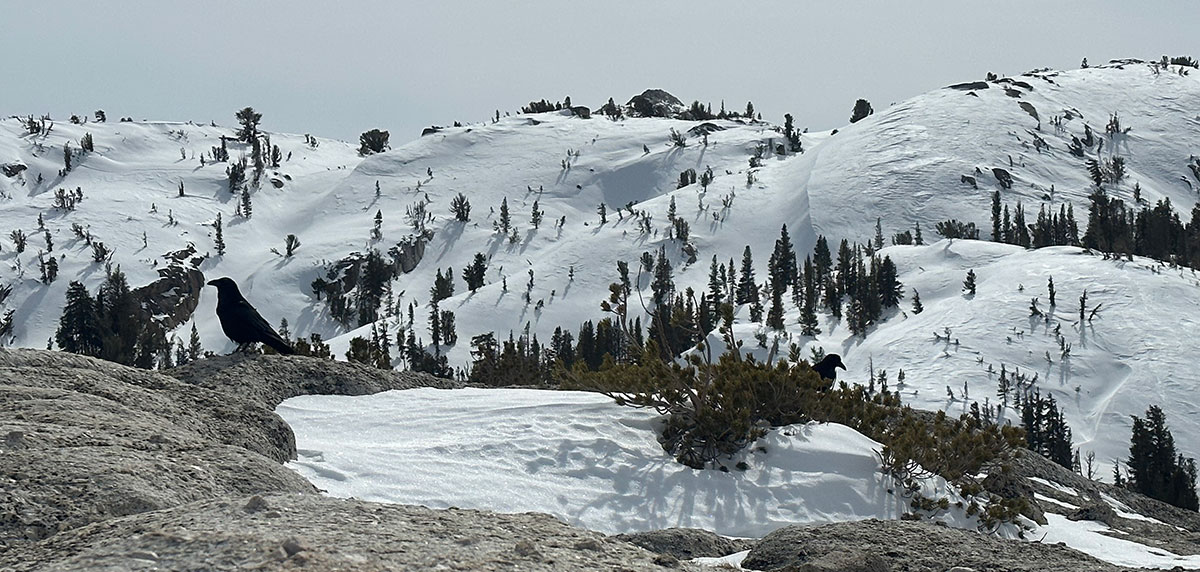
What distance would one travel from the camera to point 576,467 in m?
8.78

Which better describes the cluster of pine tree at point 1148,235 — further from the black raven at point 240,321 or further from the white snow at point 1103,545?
the black raven at point 240,321

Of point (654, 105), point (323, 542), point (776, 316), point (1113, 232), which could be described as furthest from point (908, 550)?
point (654, 105)

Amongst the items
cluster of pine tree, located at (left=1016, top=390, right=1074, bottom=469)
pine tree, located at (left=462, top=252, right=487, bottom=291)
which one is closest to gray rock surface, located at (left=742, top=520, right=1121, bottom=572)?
cluster of pine tree, located at (left=1016, top=390, right=1074, bottom=469)

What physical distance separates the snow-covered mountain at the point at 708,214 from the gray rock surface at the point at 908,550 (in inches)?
1075

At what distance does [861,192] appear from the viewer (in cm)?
6372

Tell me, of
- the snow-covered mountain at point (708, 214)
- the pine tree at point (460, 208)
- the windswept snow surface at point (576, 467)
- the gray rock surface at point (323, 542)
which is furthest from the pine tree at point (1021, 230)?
the gray rock surface at point (323, 542)

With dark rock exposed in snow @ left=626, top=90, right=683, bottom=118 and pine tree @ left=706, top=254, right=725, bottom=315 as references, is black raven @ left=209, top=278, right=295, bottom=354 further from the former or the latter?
dark rock exposed in snow @ left=626, top=90, right=683, bottom=118

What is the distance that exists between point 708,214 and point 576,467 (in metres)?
55.4

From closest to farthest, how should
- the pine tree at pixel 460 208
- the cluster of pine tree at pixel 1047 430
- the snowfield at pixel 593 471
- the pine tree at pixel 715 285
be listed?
the snowfield at pixel 593 471, the cluster of pine tree at pixel 1047 430, the pine tree at pixel 715 285, the pine tree at pixel 460 208

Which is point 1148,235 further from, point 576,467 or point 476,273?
point 576,467

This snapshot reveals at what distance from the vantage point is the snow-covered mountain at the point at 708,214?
1463 inches

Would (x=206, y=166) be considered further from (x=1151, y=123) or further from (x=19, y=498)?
(x=19, y=498)

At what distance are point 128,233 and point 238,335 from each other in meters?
54.9

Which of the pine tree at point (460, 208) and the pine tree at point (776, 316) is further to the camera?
the pine tree at point (460, 208)
